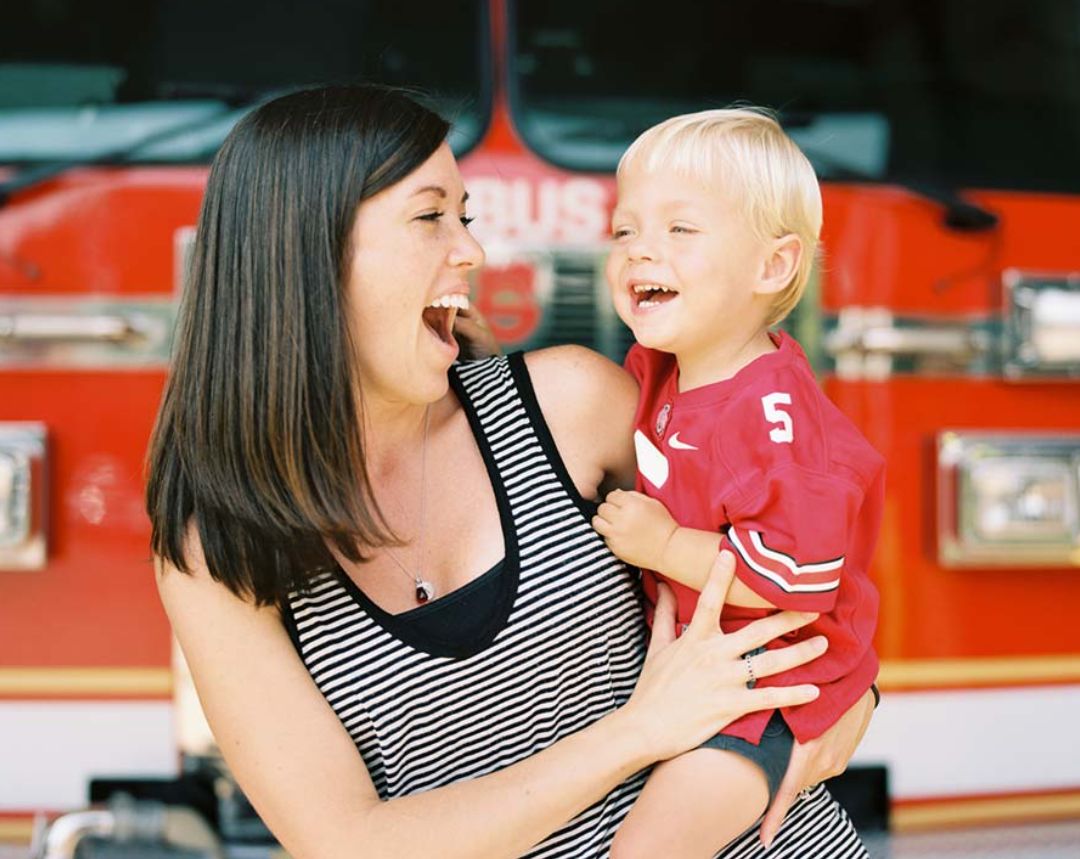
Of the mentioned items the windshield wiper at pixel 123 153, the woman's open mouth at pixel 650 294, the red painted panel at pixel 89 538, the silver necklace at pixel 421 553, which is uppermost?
the windshield wiper at pixel 123 153

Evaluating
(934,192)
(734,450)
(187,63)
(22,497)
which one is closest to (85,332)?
(22,497)

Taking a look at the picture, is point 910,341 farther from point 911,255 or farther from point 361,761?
point 361,761

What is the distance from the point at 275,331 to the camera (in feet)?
5.00

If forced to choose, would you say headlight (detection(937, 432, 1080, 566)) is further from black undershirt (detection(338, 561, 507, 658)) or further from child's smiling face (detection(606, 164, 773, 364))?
black undershirt (detection(338, 561, 507, 658))

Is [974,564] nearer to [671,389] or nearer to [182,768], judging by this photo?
[671,389]

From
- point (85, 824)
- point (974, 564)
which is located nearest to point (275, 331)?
point (85, 824)

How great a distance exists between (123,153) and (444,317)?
99cm

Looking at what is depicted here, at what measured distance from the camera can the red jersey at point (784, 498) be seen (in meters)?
1.48

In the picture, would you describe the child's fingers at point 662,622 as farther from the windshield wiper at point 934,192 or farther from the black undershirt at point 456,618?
the windshield wiper at point 934,192

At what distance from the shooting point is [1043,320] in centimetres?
248

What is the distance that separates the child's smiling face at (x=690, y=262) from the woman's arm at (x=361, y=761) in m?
0.29

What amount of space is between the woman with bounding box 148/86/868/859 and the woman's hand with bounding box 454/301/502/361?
0.24 metres

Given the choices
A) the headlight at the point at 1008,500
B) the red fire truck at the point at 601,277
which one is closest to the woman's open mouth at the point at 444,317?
the red fire truck at the point at 601,277

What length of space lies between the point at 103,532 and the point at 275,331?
0.98 m
